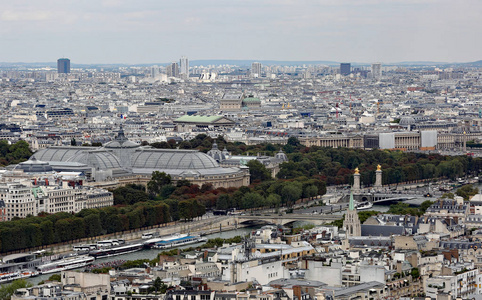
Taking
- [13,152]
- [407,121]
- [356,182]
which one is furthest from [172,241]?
[407,121]

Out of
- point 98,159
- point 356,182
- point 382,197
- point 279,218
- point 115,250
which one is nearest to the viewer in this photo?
point 115,250

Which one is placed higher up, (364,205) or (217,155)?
(217,155)

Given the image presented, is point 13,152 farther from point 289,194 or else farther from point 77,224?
point 77,224

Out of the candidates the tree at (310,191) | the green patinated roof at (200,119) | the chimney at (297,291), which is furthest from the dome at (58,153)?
the chimney at (297,291)

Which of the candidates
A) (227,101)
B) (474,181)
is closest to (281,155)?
(474,181)

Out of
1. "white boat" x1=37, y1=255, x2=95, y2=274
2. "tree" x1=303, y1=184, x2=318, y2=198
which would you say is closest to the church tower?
"white boat" x1=37, y1=255, x2=95, y2=274

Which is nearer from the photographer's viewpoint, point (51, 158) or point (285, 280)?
point (285, 280)

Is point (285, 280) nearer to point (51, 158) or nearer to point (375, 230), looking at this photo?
point (375, 230)
